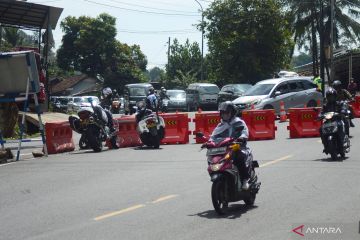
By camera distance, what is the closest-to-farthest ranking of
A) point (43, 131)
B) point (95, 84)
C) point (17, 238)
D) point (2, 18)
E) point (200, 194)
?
point (17, 238), point (200, 194), point (43, 131), point (2, 18), point (95, 84)

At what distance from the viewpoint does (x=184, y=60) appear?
8894cm

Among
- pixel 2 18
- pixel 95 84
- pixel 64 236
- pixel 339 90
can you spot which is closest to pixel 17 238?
pixel 64 236

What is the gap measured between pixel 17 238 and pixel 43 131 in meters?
10.2

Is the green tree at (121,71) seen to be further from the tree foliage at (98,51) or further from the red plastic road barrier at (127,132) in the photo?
the red plastic road barrier at (127,132)

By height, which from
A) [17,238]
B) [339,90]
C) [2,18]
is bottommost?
[17,238]

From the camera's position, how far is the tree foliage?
76.4m

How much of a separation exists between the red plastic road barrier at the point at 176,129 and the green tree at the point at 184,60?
63.3 m

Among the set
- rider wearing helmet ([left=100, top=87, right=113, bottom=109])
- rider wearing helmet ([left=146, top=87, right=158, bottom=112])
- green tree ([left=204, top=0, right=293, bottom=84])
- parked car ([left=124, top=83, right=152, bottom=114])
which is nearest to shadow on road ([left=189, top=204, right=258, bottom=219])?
rider wearing helmet ([left=100, top=87, right=113, bottom=109])

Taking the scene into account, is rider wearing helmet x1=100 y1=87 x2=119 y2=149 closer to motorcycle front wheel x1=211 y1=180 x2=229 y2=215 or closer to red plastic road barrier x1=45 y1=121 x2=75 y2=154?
red plastic road barrier x1=45 y1=121 x2=75 y2=154

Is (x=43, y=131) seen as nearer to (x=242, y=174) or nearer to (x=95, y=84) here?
(x=242, y=174)

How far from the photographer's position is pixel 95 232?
8.68m

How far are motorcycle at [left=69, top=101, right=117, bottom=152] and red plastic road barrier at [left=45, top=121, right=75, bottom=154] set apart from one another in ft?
1.75

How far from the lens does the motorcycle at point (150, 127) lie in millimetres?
19781

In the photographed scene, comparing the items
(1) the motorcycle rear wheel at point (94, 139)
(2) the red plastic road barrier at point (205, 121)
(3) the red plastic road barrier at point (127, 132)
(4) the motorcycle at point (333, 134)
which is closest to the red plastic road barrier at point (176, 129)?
(2) the red plastic road barrier at point (205, 121)
